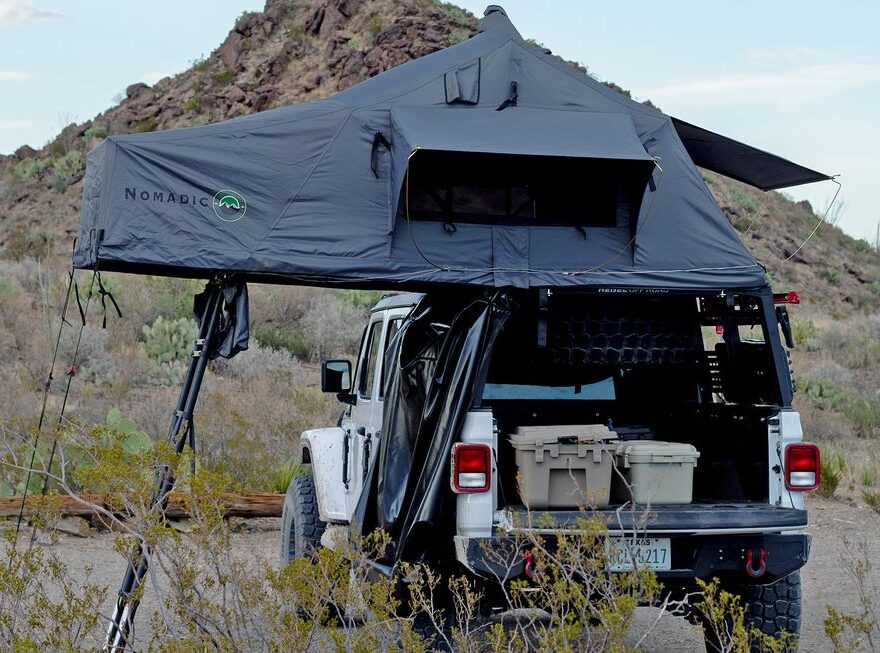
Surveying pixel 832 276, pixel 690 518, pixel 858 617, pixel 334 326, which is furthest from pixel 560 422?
pixel 832 276

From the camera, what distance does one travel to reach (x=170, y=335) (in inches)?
731

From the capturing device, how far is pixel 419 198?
6.65 meters

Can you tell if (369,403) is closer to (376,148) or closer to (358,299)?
(376,148)

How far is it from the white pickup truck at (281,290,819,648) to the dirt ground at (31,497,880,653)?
2.55 ft

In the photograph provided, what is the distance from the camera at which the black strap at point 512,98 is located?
704 cm

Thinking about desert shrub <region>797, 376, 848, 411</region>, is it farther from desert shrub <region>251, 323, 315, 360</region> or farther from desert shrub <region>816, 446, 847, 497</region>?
desert shrub <region>251, 323, 315, 360</region>

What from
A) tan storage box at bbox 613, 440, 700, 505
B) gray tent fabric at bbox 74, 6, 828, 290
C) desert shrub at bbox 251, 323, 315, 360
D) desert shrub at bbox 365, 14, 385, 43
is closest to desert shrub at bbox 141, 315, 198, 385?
desert shrub at bbox 251, 323, 315, 360

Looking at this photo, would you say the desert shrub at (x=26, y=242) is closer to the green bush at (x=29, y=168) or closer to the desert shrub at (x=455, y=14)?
the green bush at (x=29, y=168)

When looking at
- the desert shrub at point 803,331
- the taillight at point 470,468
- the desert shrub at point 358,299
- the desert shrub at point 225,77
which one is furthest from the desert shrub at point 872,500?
the desert shrub at point 225,77

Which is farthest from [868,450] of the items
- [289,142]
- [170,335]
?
[289,142]

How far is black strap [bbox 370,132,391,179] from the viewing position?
6.74 meters

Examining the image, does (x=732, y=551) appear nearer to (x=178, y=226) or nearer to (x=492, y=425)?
(x=492, y=425)

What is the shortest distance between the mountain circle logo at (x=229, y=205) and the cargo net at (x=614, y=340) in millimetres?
1906

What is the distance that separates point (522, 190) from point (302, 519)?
2.62 m
